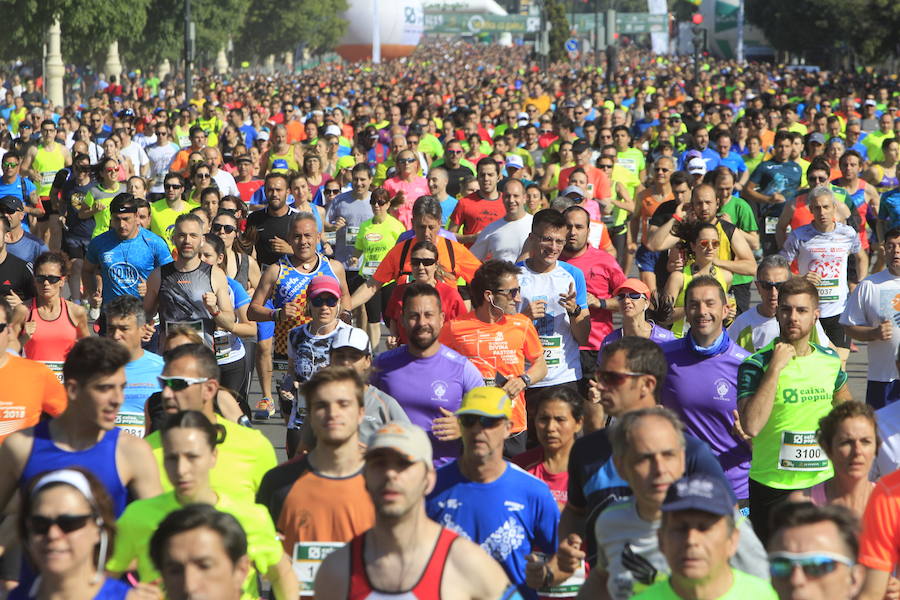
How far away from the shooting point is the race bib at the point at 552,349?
8570 mm

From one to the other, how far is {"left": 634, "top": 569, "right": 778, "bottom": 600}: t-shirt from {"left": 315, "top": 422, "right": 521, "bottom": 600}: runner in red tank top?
502 mm

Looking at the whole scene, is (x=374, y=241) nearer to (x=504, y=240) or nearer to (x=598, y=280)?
(x=504, y=240)

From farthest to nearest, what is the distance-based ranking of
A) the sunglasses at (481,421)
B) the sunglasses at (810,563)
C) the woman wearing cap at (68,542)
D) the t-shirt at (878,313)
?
the t-shirt at (878,313) → the sunglasses at (481,421) → the woman wearing cap at (68,542) → the sunglasses at (810,563)

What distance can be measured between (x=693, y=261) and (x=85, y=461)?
508cm

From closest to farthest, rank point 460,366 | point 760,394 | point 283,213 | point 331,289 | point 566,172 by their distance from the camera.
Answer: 1. point 760,394
2. point 460,366
3. point 331,289
4. point 283,213
5. point 566,172

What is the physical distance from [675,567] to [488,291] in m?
3.93

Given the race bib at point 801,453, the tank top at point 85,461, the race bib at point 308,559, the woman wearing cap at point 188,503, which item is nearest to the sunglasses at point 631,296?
the race bib at point 801,453

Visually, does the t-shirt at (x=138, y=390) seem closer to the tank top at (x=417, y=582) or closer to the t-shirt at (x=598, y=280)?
the t-shirt at (x=598, y=280)

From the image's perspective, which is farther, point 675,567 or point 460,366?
point 460,366

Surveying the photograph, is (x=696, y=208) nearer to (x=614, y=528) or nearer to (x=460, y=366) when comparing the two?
(x=460, y=366)

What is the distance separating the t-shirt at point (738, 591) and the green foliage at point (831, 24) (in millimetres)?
58104

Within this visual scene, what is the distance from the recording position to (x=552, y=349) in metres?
8.60

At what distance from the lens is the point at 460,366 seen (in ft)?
23.0

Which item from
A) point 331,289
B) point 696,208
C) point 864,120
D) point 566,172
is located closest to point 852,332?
point 696,208
